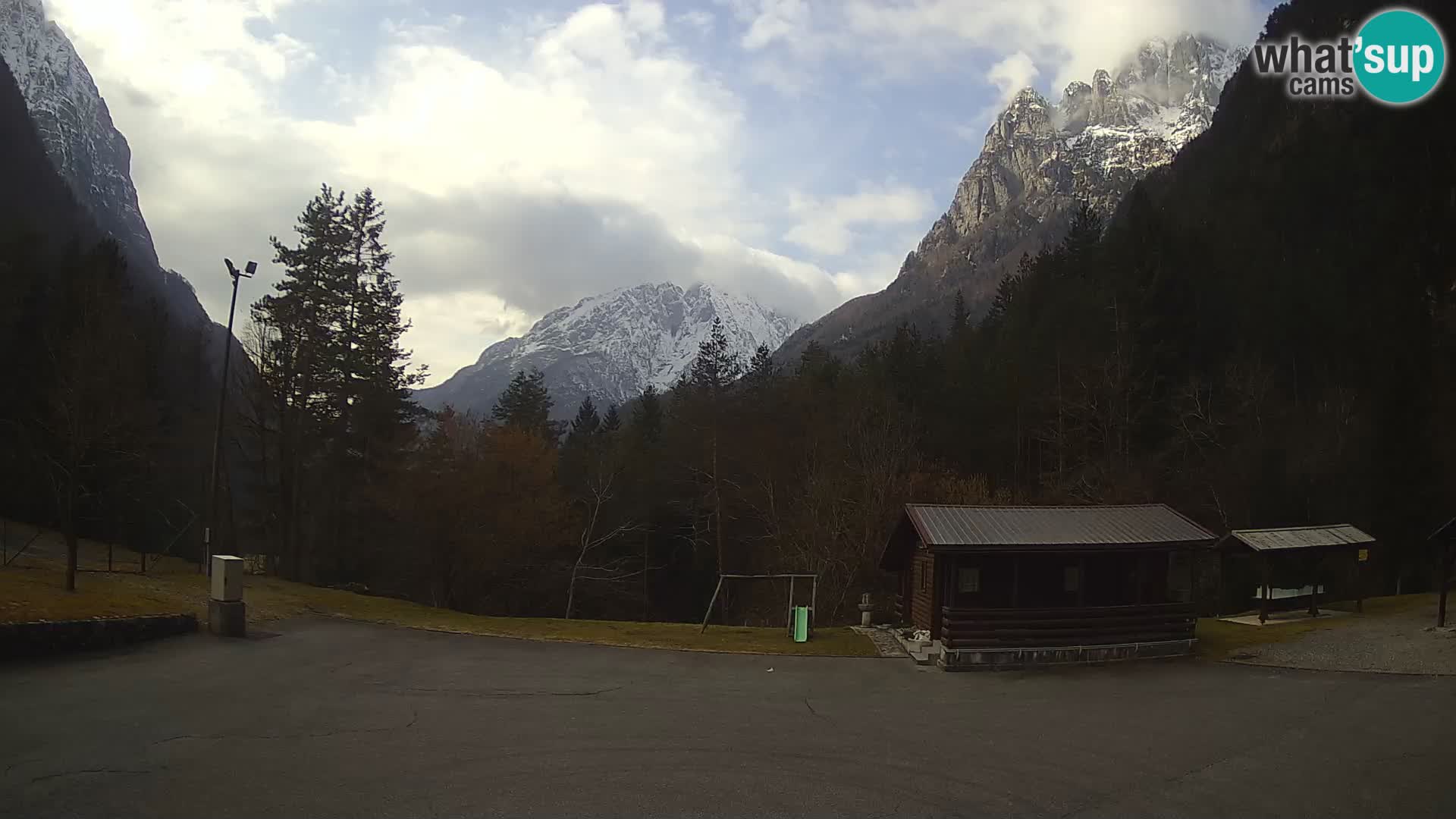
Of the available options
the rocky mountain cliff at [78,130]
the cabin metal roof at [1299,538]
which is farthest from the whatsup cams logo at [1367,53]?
the rocky mountain cliff at [78,130]

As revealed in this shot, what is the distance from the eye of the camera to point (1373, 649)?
1878 centimetres

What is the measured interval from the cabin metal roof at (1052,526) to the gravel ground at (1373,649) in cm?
320

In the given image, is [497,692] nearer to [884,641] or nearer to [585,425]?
[884,641]

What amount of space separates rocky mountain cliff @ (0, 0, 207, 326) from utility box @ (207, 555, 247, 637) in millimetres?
102079

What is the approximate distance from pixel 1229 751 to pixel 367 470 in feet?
110

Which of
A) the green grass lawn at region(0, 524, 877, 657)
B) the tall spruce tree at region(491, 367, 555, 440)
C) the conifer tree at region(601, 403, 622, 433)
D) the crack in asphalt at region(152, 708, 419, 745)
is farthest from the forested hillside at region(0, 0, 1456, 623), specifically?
the crack in asphalt at region(152, 708, 419, 745)

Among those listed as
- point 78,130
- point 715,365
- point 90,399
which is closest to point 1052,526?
point 90,399

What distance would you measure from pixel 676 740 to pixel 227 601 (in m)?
12.6

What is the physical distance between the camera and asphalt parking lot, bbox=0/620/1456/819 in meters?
8.57

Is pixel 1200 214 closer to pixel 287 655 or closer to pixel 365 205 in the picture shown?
pixel 365 205

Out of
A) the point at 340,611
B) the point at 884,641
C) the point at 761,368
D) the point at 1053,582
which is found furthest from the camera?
the point at 761,368

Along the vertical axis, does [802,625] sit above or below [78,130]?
below

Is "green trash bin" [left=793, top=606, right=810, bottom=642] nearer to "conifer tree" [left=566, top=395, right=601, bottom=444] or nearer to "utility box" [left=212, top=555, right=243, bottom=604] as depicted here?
"utility box" [left=212, top=555, right=243, bottom=604]

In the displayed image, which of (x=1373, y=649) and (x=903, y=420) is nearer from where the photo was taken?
(x=1373, y=649)
